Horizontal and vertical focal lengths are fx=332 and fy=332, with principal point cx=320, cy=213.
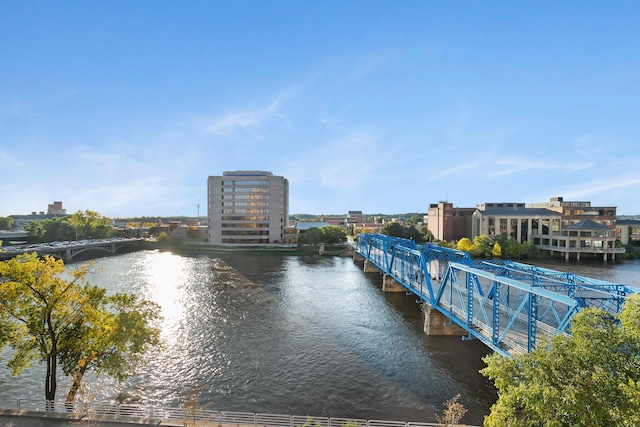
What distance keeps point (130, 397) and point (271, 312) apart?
22.0 metres

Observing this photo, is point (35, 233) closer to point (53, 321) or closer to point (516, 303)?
point (53, 321)

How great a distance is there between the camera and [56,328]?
1809 cm

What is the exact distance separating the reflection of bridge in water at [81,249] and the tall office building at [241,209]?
33.1 meters

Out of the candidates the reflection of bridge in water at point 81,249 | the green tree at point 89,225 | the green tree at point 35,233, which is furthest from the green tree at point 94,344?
the green tree at point 35,233

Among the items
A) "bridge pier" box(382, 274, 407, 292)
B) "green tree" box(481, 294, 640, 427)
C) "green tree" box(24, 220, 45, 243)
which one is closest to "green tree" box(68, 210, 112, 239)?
"green tree" box(24, 220, 45, 243)

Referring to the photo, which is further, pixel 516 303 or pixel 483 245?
pixel 483 245

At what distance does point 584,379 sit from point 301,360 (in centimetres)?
2288

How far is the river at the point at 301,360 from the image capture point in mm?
23031

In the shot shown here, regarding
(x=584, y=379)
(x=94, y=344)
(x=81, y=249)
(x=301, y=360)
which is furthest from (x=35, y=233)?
(x=584, y=379)

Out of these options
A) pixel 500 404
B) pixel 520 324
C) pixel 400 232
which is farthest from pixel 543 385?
pixel 400 232

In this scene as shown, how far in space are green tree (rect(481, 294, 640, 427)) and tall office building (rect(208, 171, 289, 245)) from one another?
118m

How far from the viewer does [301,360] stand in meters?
29.4

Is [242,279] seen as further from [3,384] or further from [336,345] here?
[3,384]

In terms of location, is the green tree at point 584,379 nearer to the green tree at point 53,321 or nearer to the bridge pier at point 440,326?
the green tree at point 53,321
